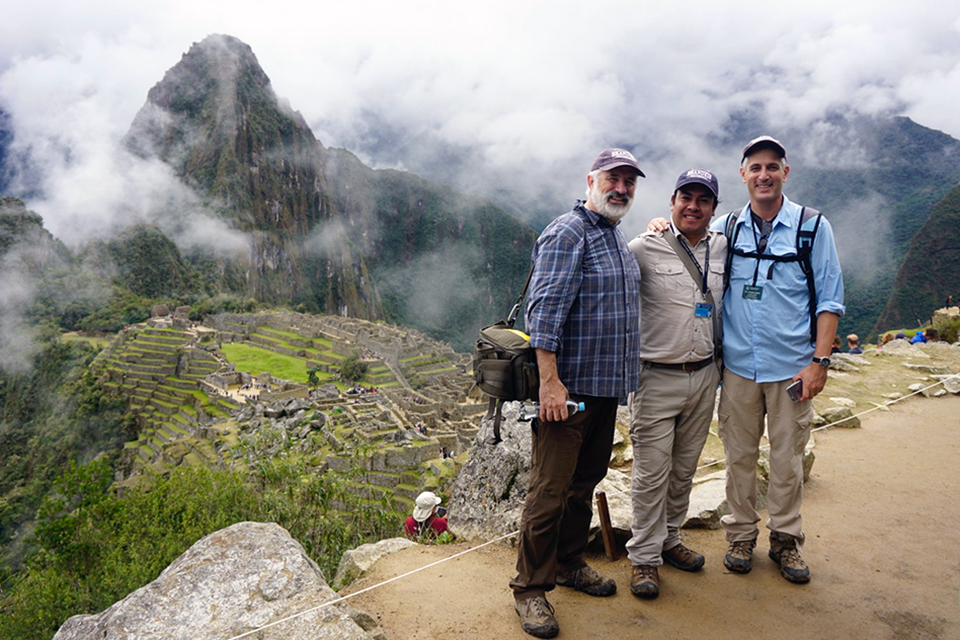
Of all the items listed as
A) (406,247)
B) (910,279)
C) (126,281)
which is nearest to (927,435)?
(910,279)

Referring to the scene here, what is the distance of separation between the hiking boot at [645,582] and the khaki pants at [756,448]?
0.47 m

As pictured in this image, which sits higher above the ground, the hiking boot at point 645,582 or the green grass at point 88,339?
the hiking boot at point 645,582

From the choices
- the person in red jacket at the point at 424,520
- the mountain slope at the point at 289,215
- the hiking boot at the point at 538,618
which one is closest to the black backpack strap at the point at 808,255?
the hiking boot at the point at 538,618

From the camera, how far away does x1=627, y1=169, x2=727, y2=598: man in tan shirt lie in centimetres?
219

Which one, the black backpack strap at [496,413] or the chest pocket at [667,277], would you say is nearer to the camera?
the black backpack strap at [496,413]

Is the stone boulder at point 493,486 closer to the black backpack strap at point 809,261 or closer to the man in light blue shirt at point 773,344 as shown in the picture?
the man in light blue shirt at point 773,344

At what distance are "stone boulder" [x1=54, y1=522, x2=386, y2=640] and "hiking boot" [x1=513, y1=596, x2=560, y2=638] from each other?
50 cm

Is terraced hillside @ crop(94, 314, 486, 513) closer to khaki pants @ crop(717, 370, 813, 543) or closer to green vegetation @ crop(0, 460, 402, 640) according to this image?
green vegetation @ crop(0, 460, 402, 640)

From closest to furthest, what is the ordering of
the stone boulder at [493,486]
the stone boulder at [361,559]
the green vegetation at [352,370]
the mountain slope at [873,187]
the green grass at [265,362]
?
the stone boulder at [361,559], the stone boulder at [493,486], the green vegetation at [352,370], the green grass at [265,362], the mountain slope at [873,187]

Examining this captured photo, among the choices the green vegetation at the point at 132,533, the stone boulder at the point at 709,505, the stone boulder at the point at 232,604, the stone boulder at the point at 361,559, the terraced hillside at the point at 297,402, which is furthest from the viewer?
the terraced hillside at the point at 297,402

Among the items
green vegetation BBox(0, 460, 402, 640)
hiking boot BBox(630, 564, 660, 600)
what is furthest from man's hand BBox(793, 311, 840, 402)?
green vegetation BBox(0, 460, 402, 640)

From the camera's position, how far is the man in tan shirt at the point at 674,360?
7.20 ft

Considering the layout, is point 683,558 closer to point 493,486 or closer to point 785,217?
point 493,486

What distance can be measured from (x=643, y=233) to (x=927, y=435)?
12.4 feet
